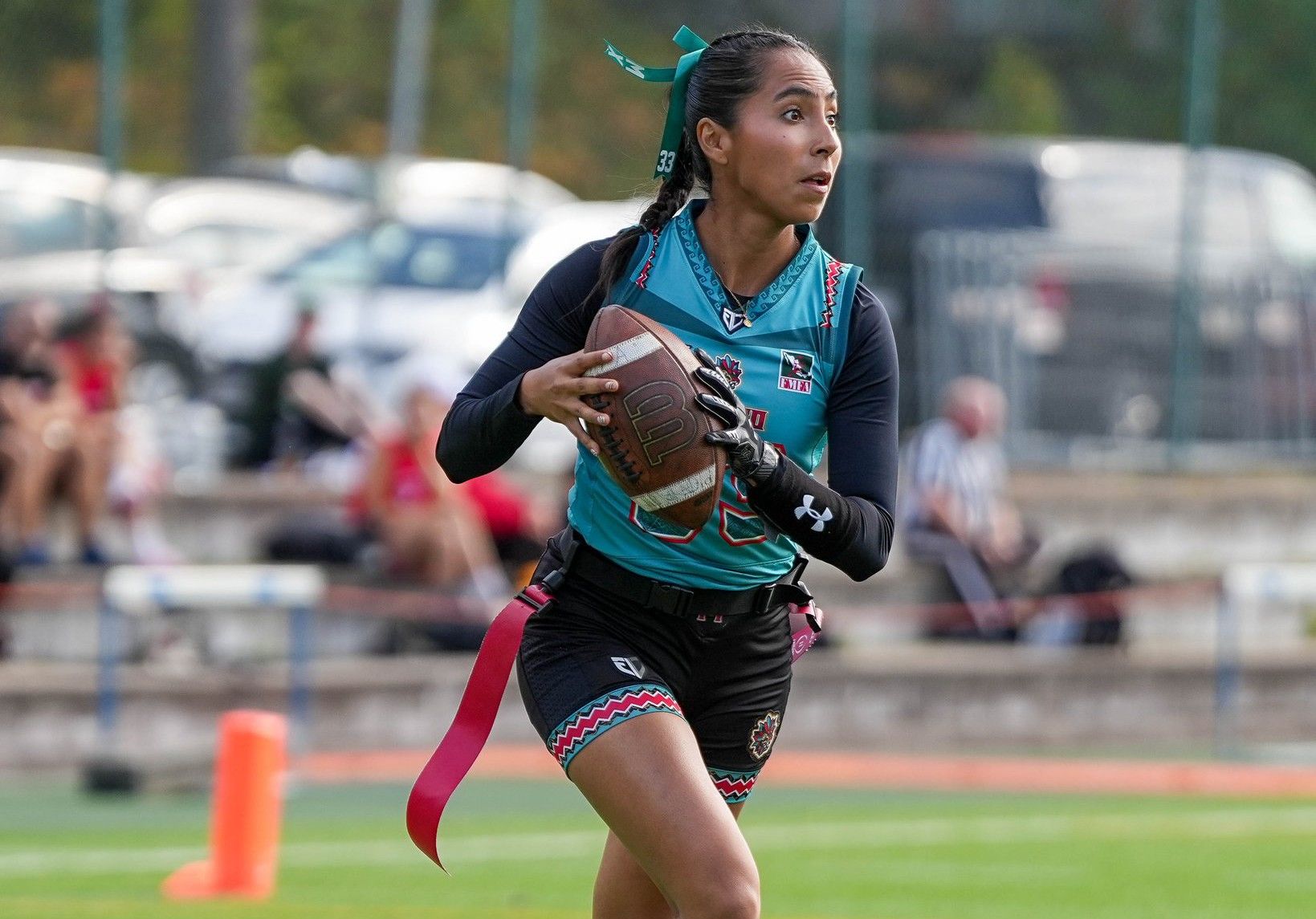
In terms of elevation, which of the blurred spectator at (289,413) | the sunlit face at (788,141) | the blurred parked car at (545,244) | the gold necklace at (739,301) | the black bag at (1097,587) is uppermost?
the sunlit face at (788,141)

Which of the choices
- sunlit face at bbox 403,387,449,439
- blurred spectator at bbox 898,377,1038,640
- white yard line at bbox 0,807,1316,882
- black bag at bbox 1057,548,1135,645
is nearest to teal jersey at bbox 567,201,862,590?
white yard line at bbox 0,807,1316,882

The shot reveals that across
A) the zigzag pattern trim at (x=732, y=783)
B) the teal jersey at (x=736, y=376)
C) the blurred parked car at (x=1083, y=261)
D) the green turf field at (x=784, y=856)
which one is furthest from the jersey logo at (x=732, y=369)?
the blurred parked car at (x=1083, y=261)

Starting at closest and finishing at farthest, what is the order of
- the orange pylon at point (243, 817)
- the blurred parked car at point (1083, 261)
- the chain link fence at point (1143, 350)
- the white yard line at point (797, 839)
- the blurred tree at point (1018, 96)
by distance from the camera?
the orange pylon at point (243, 817) → the white yard line at point (797, 839) → the blurred parked car at point (1083, 261) → the chain link fence at point (1143, 350) → the blurred tree at point (1018, 96)

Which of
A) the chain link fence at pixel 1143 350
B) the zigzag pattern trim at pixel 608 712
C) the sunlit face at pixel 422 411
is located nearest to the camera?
the zigzag pattern trim at pixel 608 712

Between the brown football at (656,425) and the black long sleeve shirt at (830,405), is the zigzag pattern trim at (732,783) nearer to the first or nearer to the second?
the black long sleeve shirt at (830,405)

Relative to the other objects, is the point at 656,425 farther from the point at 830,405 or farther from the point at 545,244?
the point at 545,244

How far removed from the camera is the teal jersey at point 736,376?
481 cm

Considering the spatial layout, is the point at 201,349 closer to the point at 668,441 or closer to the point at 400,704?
the point at 400,704

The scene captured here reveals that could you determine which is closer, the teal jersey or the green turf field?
the teal jersey

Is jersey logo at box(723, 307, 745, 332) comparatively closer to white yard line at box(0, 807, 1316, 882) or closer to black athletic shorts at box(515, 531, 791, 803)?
black athletic shorts at box(515, 531, 791, 803)

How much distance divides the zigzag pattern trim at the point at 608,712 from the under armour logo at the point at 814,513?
0.47m

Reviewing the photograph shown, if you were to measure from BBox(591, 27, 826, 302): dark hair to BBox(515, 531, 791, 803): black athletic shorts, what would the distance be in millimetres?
625

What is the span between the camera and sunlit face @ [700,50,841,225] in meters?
4.83

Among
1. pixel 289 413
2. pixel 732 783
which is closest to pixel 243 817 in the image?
pixel 732 783
